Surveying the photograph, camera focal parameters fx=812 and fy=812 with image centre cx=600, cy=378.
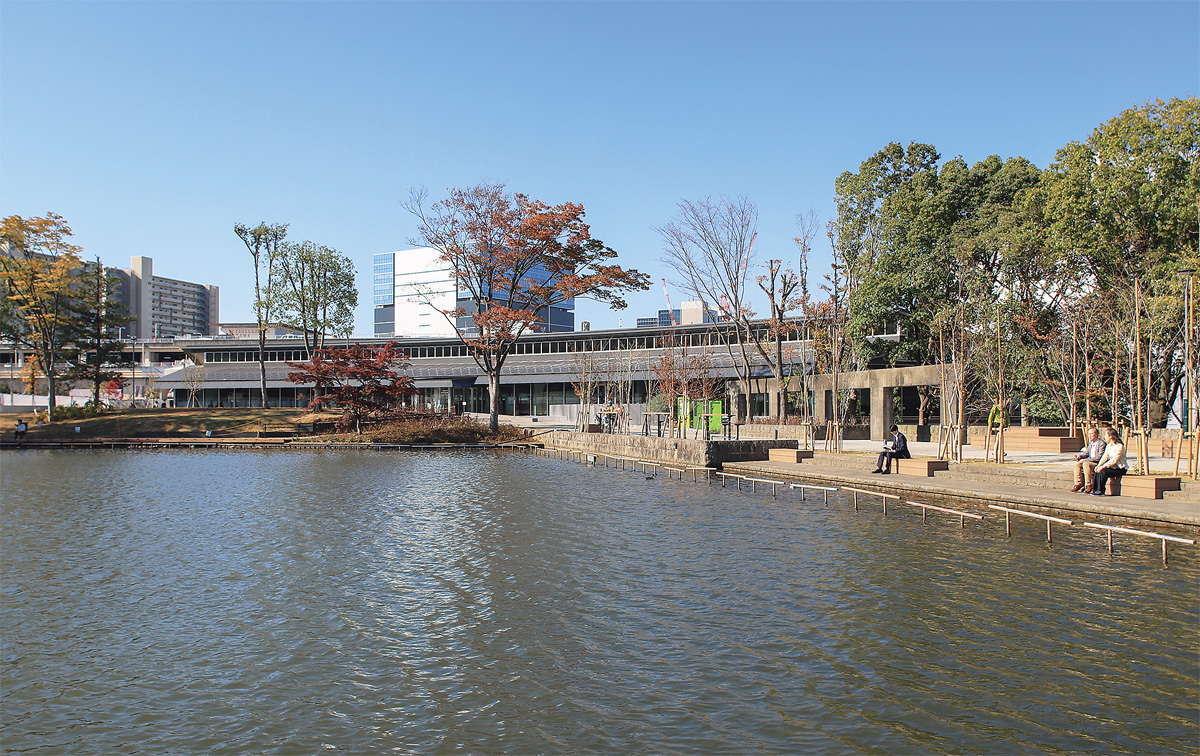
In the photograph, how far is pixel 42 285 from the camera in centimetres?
4212

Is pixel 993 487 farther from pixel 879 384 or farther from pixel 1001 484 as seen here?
pixel 879 384

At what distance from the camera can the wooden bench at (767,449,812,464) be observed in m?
23.0

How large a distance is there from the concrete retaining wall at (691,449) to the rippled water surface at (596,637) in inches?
381

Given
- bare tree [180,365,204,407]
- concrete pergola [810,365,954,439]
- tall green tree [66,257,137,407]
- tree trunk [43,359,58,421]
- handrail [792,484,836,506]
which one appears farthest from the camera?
bare tree [180,365,204,407]

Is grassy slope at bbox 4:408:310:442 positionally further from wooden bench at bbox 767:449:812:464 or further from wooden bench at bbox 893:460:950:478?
wooden bench at bbox 893:460:950:478

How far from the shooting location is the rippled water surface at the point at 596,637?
6191 millimetres

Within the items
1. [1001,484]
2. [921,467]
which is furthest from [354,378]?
[1001,484]

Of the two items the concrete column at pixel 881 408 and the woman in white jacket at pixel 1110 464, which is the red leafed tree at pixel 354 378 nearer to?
the concrete column at pixel 881 408

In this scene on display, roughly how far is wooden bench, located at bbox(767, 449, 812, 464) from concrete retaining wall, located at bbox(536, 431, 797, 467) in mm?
1361

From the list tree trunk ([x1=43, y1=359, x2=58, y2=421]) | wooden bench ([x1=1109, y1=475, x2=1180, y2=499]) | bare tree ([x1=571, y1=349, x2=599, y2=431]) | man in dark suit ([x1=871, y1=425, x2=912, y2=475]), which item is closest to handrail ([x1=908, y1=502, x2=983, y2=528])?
wooden bench ([x1=1109, y1=475, x2=1180, y2=499])

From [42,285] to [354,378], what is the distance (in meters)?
18.8

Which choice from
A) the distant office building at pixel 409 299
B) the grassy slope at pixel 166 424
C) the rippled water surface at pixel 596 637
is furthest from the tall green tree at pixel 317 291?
the distant office building at pixel 409 299

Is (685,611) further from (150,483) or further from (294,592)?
(150,483)

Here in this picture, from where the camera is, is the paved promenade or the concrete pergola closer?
the paved promenade
